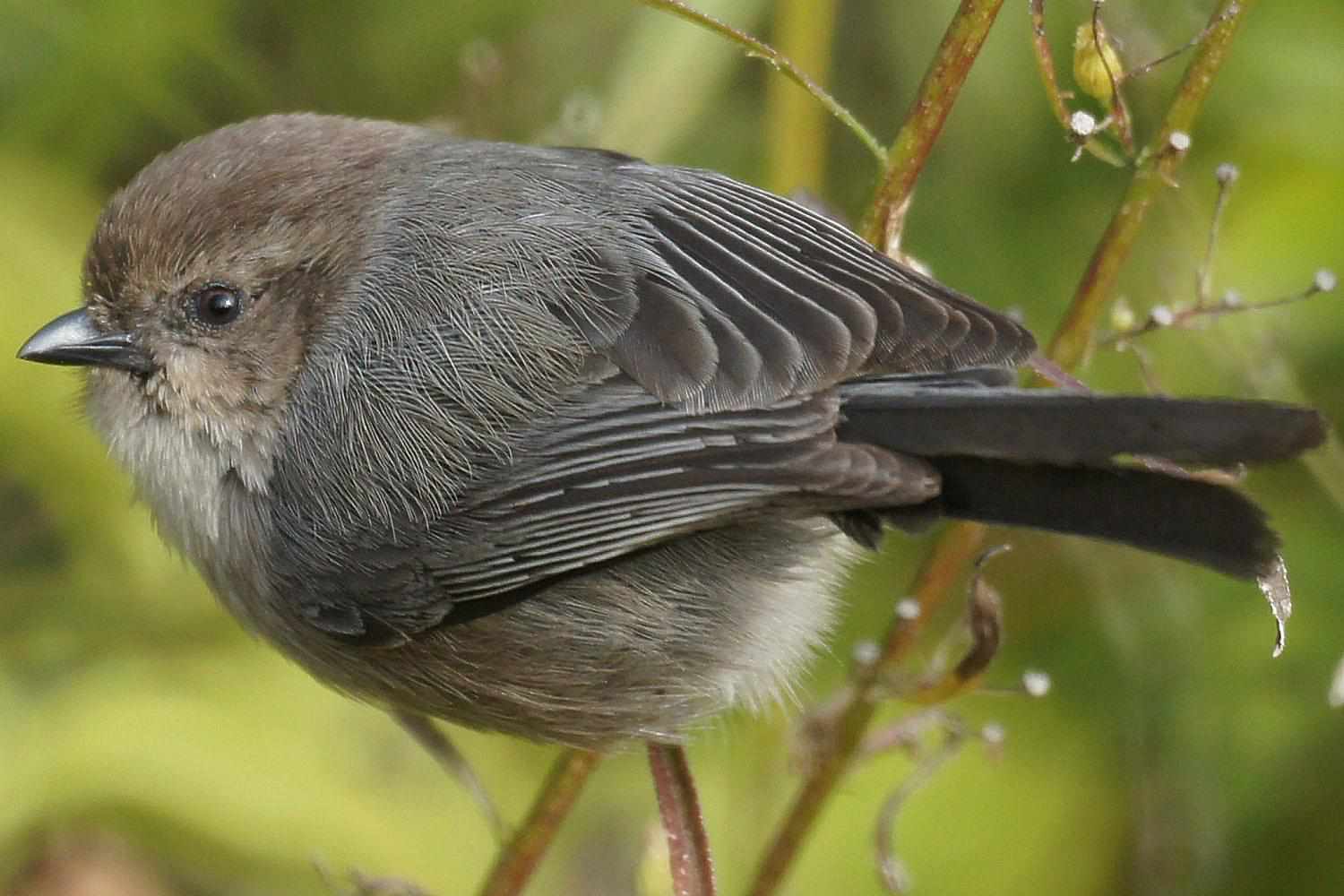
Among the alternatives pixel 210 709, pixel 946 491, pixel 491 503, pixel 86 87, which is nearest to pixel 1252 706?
pixel 946 491

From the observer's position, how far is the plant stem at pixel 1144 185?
86.2 inches

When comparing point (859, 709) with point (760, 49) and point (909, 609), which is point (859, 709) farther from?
point (760, 49)

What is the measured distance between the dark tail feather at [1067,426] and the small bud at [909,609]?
0.28 meters

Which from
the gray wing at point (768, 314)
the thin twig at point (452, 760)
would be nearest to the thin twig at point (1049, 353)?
the gray wing at point (768, 314)

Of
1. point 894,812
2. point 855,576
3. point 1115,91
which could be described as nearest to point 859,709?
point 894,812

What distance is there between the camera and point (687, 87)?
11.5ft

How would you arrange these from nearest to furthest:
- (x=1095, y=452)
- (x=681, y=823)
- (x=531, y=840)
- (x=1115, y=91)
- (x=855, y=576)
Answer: (x=1095, y=452)
(x=1115, y=91)
(x=531, y=840)
(x=681, y=823)
(x=855, y=576)

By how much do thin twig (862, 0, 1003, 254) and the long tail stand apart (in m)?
0.26

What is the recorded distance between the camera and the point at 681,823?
2.64m

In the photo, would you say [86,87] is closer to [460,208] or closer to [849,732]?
[460,208]

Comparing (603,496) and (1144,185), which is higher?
(1144,185)

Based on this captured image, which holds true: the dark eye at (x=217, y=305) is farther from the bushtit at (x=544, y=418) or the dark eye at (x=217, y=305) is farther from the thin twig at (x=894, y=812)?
the thin twig at (x=894, y=812)

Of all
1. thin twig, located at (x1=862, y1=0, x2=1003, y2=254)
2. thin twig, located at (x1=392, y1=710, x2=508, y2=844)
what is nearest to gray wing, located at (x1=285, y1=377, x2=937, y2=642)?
thin twig, located at (x1=392, y1=710, x2=508, y2=844)

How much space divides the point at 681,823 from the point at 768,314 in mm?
835
